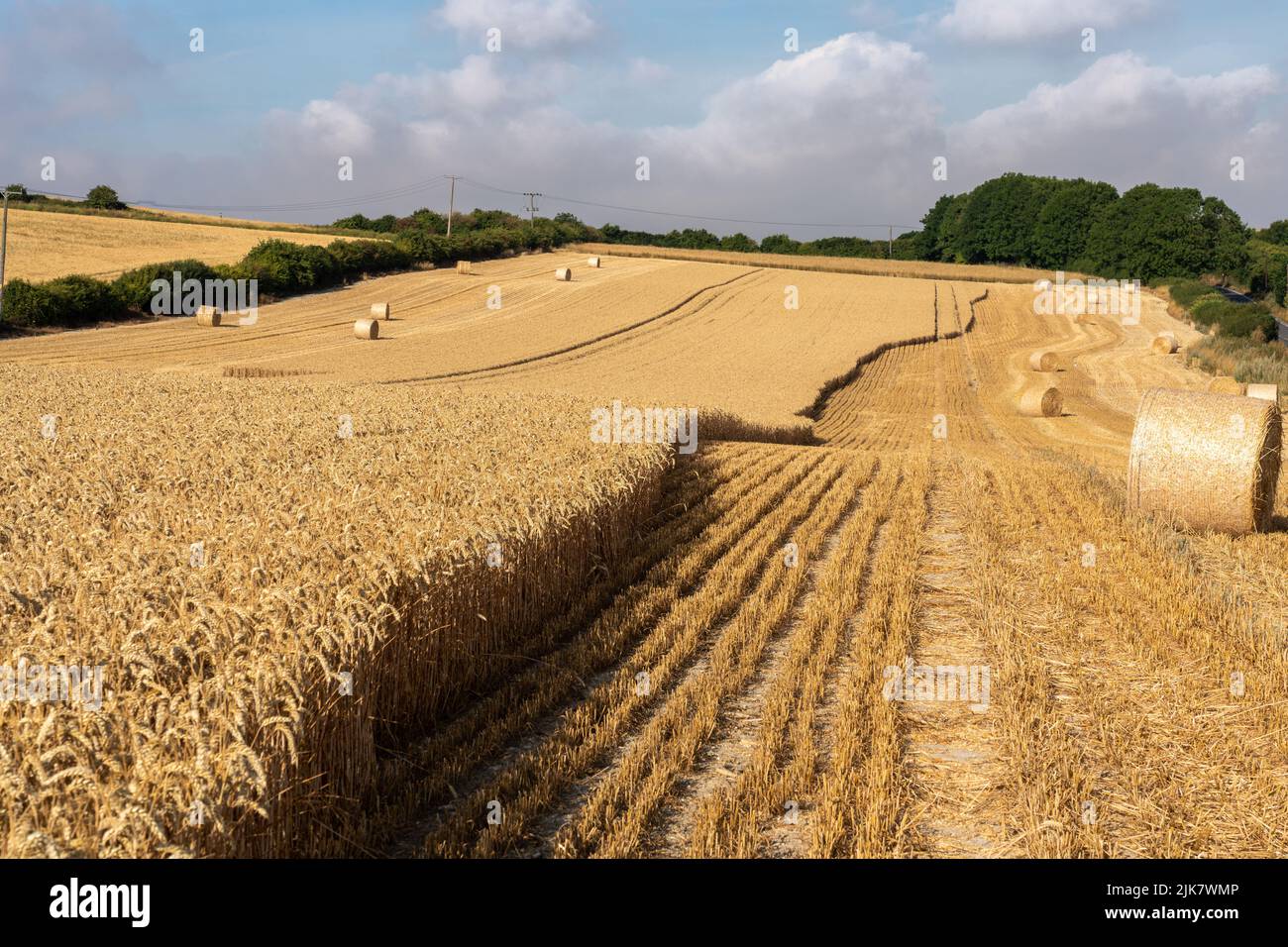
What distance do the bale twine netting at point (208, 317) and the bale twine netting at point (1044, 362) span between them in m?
→ 34.4

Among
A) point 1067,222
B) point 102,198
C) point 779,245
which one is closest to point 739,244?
point 779,245

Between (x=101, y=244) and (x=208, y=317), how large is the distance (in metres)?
16.4

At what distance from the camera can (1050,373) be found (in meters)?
39.3

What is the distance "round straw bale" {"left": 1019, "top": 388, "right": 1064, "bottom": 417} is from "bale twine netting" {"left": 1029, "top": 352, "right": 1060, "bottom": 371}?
868 cm

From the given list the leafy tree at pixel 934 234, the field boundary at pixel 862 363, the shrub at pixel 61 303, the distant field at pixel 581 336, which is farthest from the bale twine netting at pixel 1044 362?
the leafy tree at pixel 934 234

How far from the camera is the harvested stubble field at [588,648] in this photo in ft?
15.4

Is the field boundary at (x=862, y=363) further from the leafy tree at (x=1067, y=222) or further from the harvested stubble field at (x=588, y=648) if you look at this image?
the leafy tree at (x=1067, y=222)

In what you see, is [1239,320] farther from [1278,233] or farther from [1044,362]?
[1278,233]

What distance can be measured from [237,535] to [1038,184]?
115196mm

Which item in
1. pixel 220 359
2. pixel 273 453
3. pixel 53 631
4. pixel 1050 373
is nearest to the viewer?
pixel 53 631

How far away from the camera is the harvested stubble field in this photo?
15.4 ft

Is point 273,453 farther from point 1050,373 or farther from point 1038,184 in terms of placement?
point 1038,184

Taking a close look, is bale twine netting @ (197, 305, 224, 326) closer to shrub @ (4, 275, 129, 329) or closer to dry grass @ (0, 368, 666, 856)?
shrub @ (4, 275, 129, 329)
